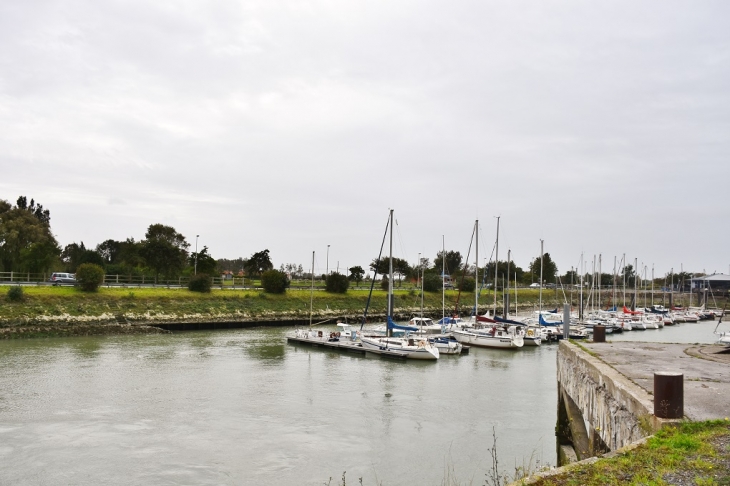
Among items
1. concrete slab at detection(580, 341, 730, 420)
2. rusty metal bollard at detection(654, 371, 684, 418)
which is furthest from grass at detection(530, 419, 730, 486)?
concrete slab at detection(580, 341, 730, 420)

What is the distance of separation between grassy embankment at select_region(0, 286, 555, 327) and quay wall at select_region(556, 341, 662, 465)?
1791 inches

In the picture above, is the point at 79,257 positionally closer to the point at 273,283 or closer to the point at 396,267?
the point at 273,283

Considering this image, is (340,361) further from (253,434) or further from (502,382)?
(253,434)

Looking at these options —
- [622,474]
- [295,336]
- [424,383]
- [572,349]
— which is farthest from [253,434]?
[295,336]

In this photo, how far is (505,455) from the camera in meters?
17.5

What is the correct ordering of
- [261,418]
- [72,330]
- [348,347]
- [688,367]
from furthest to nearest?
[72,330] → [348,347] → [261,418] → [688,367]

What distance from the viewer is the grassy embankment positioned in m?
51.9

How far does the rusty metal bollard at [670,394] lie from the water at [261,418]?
4.57 m

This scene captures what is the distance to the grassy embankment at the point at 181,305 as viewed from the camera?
51906 mm

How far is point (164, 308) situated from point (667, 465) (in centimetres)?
5872

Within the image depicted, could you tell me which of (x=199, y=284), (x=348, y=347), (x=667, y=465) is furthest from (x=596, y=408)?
(x=199, y=284)

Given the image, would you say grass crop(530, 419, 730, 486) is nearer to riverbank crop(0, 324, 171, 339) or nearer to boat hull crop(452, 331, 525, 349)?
boat hull crop(452, 331, 525, 349)

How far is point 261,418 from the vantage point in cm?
2209

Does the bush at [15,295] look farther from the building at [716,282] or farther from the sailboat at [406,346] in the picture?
the building at [716,282]
